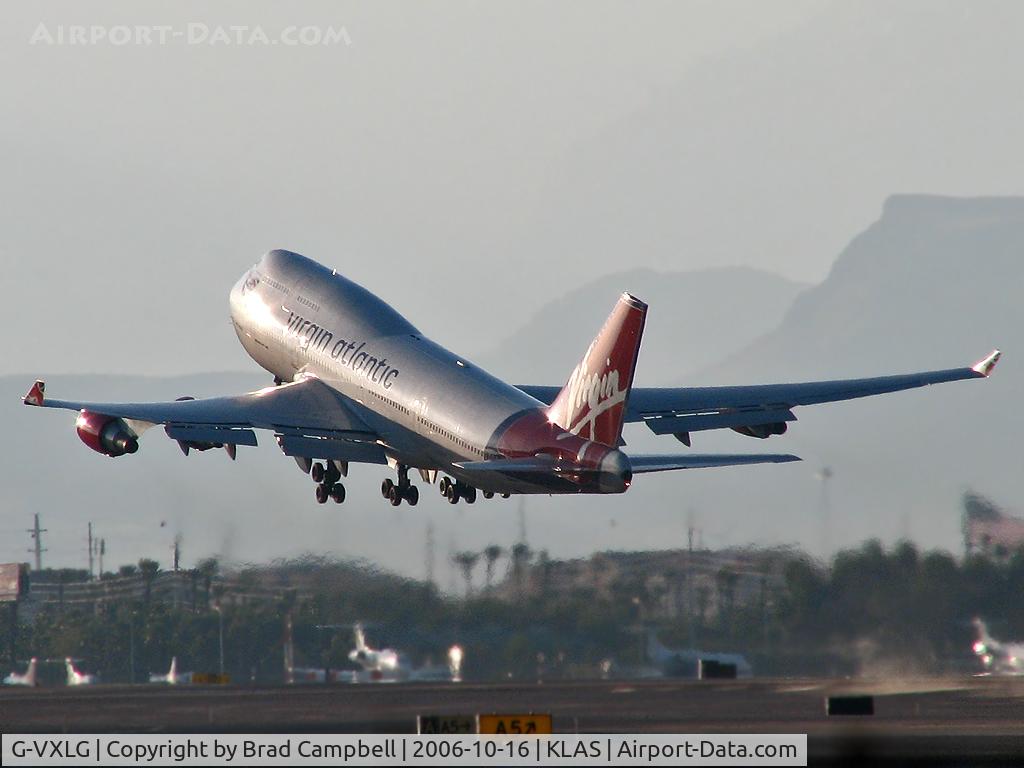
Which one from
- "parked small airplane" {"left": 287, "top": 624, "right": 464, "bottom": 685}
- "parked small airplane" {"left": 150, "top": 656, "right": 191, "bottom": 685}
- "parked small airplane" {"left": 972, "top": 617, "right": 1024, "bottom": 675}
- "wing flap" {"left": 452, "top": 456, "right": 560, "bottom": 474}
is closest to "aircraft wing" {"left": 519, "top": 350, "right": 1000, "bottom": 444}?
"parked small airplane" {"left": 972, "top": 617, "right": 1024, "bottom": 675}

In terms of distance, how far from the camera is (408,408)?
7069 cm

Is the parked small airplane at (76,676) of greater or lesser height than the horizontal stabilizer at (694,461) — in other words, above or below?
below

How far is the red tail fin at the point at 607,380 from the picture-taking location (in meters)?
59.7

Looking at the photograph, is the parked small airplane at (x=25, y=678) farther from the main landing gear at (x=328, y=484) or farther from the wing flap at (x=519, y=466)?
the wing flap at (x=519, y=466)

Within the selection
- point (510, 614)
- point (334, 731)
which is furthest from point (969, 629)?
point (334, 731)

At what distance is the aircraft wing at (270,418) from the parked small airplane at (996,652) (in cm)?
2082

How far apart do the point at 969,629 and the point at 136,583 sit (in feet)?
95.6

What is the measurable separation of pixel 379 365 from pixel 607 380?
1488 centimetres

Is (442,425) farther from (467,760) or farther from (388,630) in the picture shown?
(467,760)

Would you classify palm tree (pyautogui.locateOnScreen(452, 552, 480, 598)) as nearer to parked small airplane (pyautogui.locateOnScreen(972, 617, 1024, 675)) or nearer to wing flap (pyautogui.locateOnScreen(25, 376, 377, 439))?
wing flap (pyautogui.locateOnScreen(25, 376, 377, 439))

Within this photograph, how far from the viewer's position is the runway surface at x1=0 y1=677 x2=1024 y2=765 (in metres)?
55.5

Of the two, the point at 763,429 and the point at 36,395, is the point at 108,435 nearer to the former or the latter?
the point at 36,395

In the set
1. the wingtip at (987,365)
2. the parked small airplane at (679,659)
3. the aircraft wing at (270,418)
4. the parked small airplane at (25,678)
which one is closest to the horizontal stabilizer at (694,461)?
the parked small airplane at (679,659)

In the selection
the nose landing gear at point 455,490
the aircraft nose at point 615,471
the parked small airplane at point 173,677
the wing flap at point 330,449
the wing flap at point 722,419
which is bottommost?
the parked small airplane at point 173,677
